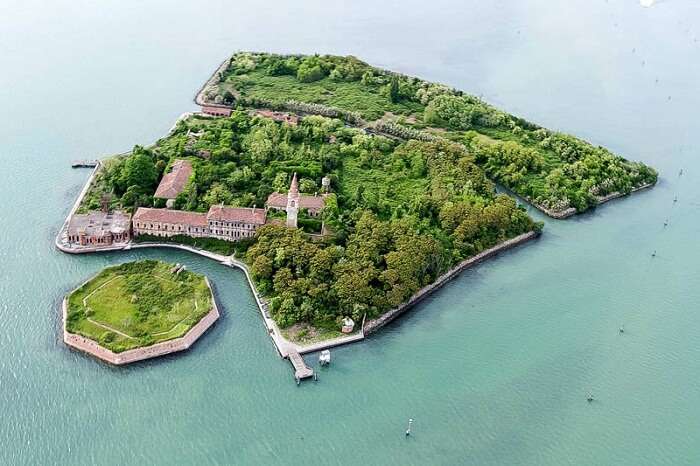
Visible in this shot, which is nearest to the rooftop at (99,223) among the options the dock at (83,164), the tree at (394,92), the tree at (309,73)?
the dock at (83,164)

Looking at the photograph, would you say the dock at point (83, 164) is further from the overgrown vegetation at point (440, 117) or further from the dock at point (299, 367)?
the dock at point (299, 367)

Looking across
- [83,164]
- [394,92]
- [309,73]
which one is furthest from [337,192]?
[309,73]

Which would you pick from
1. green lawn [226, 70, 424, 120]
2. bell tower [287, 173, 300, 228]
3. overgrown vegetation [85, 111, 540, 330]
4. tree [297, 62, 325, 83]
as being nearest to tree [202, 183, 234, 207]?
overgrown vegetation [85, 111, 540, 330]

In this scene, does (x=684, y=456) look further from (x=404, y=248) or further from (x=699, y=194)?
(x=699, y=194)

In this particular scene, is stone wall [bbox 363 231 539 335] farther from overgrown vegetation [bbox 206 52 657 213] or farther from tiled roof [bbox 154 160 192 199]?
tiled roof [bbox 154 160 192 199]

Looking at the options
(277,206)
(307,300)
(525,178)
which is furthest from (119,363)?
(525,178)

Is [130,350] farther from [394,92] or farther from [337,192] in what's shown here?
[394,92]
